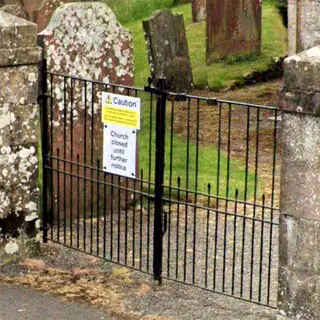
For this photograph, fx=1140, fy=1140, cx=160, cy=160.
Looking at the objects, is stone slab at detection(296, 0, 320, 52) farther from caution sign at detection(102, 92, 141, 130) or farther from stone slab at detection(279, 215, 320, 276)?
stone slab at detection(279, 215, 320, 276)

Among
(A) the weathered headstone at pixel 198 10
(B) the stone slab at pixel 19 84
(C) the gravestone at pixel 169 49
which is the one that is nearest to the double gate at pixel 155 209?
(B) the stone slab at pixel 19 84

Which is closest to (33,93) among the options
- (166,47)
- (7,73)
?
(7,73)

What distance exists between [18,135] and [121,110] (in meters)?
0.90

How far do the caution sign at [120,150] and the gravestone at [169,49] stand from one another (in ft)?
23.0

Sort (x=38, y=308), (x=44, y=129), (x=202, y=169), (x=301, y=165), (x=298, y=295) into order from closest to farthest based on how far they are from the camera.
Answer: (x=301, y=165)
(x=298, y=295)
(x=38, y=308)
(x=44, y=129)
(x=202, y=169)

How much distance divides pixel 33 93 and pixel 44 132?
2.02ft

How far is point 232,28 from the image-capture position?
18.0 metres

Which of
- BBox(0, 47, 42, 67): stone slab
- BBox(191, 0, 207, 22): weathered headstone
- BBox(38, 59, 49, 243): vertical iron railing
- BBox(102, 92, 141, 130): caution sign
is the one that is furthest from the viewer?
BBox(191, 0, 207, 22): weathered headstone

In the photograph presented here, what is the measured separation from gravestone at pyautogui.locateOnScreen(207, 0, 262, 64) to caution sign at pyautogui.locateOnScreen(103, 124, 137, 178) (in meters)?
8.92

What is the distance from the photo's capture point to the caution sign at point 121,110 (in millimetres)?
8539

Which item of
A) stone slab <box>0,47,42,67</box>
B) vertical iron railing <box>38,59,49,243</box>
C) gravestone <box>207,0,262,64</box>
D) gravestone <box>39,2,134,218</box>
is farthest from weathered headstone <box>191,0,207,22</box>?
stone slab <box>0,47,42,67</box>

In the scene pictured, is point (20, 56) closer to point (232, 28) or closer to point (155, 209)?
point (155, 209)

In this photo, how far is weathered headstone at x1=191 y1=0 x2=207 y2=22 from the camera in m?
21.0

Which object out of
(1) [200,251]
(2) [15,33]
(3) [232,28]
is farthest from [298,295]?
(3) [232,28]
